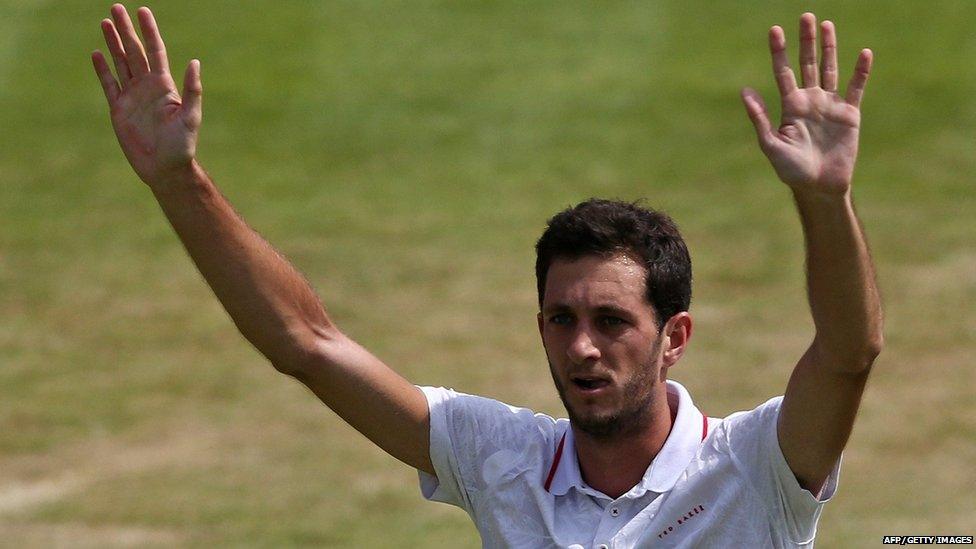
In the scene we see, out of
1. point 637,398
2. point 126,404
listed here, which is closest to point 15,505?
point 126,404

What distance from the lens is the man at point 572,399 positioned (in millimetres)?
4523

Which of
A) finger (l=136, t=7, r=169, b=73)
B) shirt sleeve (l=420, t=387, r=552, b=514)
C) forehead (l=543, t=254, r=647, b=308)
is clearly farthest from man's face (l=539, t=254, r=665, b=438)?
finger (l=136, t=7, r=169, b=73)

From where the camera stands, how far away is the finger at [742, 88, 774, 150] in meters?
4.17

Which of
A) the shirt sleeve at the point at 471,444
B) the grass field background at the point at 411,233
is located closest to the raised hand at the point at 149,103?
the shirt sleeve at the point at 471,444

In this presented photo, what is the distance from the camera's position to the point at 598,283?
4688mm

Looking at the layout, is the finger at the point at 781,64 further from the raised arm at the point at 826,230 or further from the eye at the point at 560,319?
the eye at the point at 560,319

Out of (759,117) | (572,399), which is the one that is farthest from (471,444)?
(759,117)

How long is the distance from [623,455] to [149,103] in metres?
1.68

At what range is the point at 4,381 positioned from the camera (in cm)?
1210

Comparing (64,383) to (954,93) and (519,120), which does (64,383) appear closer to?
(519,120)

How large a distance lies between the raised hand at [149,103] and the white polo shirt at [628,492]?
3.36 feet

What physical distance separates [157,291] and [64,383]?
4.67 ft

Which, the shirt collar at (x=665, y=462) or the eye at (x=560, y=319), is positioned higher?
the eye at (x=560, y=319)

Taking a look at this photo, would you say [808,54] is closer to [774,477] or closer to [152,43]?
[774,477]
